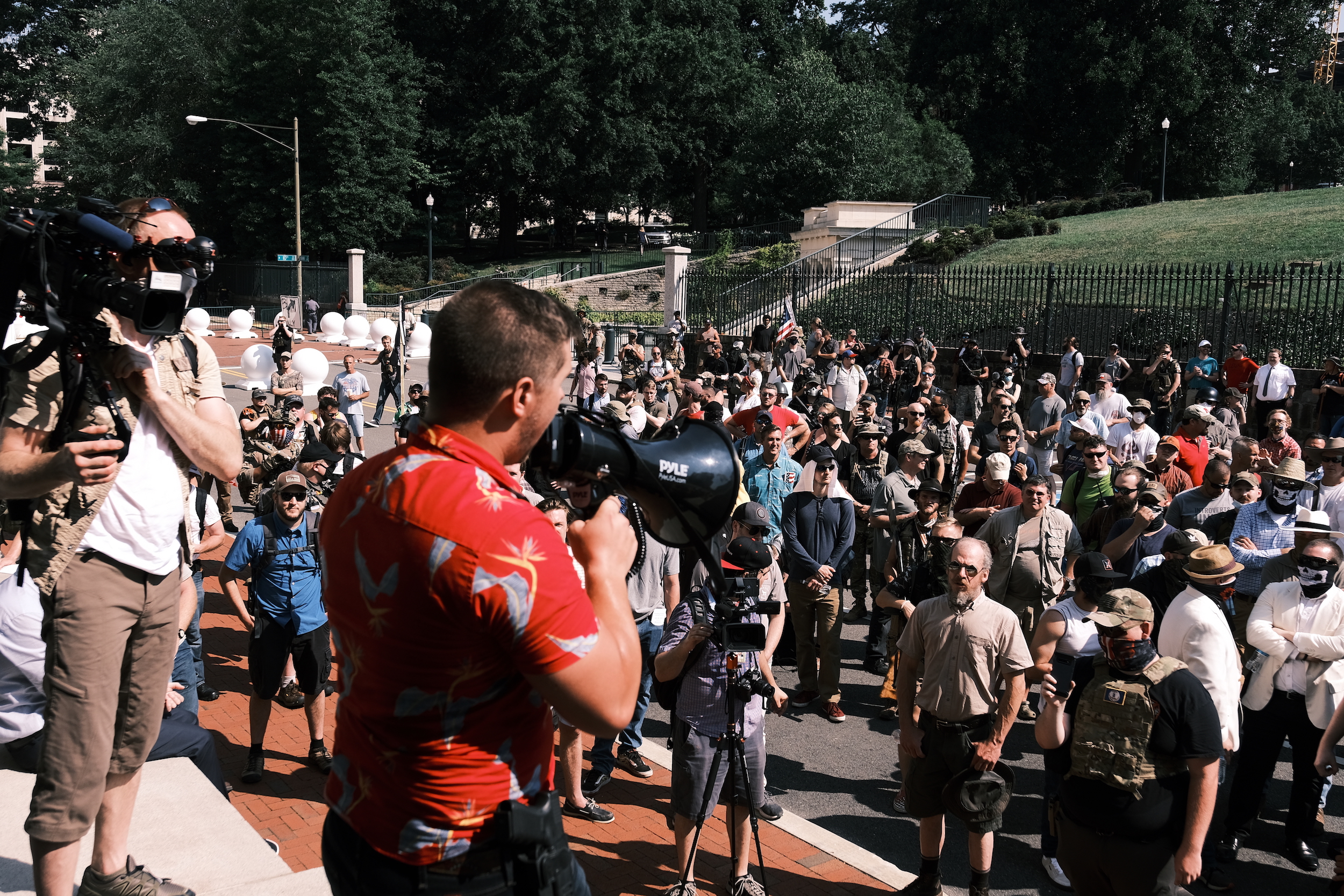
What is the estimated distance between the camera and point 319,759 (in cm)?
695

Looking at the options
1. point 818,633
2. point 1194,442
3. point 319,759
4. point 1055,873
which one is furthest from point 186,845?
point 1194,442

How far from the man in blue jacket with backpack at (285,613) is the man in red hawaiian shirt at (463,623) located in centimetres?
514

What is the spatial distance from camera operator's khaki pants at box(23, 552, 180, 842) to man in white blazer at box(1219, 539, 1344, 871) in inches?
218

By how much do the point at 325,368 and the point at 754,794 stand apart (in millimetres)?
16004

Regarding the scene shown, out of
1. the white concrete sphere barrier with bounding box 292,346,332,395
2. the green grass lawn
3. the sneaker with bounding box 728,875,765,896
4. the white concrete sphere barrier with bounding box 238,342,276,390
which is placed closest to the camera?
the sneaker with bounding box 728,875,765,896

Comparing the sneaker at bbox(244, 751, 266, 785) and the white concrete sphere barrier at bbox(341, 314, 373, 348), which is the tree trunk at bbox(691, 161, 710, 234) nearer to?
the white concrete sphere barrier at bbox(341, 314, 373, 348)

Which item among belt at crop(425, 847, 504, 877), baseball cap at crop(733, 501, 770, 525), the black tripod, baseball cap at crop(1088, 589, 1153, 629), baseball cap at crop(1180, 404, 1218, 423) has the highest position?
belt at crop(425, 847, 504, 877)

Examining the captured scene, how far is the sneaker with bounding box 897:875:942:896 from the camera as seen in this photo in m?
5.44

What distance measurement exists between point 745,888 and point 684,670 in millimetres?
1071

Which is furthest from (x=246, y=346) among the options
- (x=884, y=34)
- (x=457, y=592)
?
(x=884, y=34)

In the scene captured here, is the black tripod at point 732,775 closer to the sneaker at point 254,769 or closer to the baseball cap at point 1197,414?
the sneaker at point 254,769

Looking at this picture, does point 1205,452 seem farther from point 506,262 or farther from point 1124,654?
point 506,262

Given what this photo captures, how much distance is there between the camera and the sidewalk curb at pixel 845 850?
5.66 meters

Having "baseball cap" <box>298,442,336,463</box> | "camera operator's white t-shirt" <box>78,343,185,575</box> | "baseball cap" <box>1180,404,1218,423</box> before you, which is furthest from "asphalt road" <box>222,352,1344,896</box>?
"camera operator's white t-shirt" <box>78,343,185,575</box>
